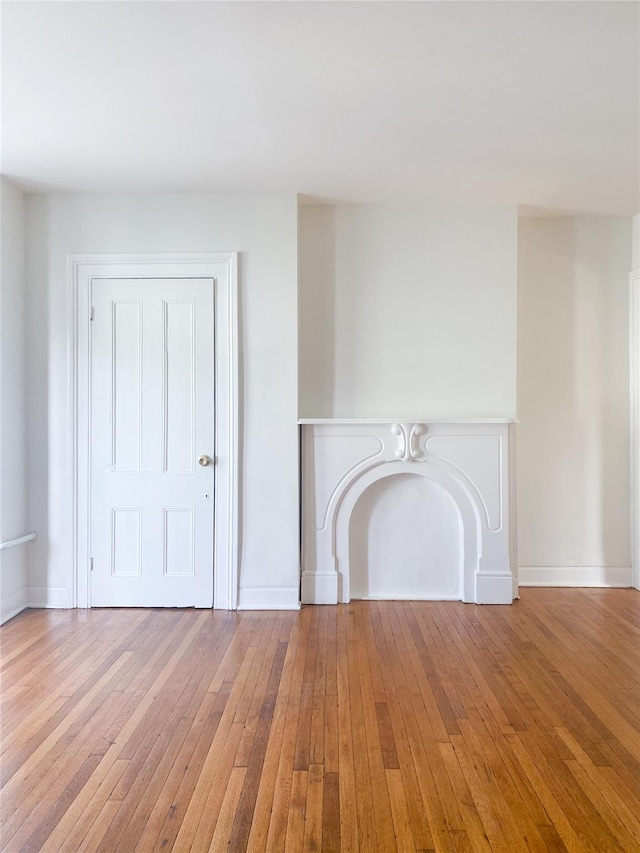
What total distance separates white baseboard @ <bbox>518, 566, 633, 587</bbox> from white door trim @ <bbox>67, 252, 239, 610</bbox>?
2.26 m

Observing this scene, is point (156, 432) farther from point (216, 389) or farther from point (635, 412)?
point (635, 412)

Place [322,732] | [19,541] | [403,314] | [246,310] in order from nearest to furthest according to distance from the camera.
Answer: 1. [322,732]
2. [19,541]
3. [246,310]
4. [403,314]

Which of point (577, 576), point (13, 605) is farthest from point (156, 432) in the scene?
point (577, 576)

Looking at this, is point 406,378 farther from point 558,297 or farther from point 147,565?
point 147,565

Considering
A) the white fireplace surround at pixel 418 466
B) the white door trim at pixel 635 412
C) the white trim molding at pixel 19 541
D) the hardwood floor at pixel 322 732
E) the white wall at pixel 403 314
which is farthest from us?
the white door trim at pixel 635 412

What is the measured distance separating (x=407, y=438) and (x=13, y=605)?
Answer: 2.83m

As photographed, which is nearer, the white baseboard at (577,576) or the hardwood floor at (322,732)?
the hardwood floor at (322,732)

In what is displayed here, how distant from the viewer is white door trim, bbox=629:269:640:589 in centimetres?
462

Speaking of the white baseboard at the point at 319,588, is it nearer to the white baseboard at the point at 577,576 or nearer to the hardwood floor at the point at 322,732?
the hardwood floor at the point at 322,732

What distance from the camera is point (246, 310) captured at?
4.13 meters

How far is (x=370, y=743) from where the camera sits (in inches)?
96.8

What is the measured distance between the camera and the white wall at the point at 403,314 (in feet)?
14.5

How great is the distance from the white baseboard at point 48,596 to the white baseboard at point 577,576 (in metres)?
3.32

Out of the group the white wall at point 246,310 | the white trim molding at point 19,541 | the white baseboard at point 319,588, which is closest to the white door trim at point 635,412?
the white baseboard at point 319,588
